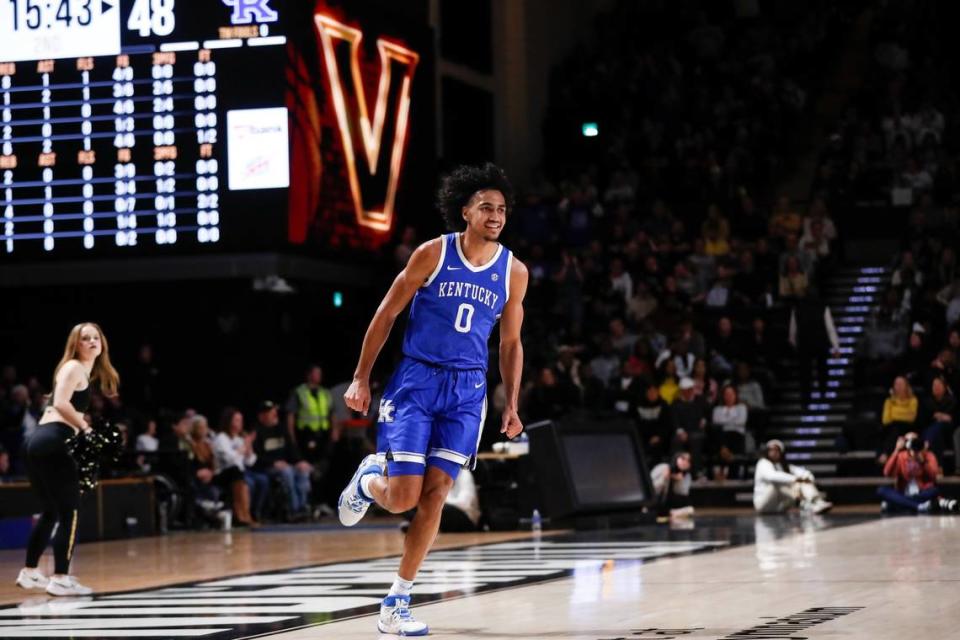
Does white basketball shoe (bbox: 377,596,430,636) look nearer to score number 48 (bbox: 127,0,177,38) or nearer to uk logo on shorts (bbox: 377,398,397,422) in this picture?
uk logo on shorts (bbox: 377,398,397,422)

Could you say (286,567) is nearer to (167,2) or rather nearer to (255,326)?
(167,2)

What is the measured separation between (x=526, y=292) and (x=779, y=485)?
451cm

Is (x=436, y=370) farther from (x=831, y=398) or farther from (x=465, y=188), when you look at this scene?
(x=831, y=398)

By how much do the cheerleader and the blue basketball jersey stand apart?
3.52 m

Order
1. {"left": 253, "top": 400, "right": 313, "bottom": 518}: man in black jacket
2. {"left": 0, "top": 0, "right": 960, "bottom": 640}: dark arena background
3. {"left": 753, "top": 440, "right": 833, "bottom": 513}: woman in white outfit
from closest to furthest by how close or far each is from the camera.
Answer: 1. {"left": 0, "top": 0, "right": 960, "bottom": 640}: dark arena background
2. {"left": 753, "top": 440, "right": 833, "bottom": 513}: woman in white outfit
3. {"left": 253, "top": 400, "right": 313, "bottom": 518}: man in black jacket

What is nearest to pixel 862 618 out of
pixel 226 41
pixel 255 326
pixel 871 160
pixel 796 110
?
pixel 226 41

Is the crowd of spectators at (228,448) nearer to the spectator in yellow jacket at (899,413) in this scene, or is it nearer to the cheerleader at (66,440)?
the spectator in yellow jacket at (899,413)

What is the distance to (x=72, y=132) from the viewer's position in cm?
1795

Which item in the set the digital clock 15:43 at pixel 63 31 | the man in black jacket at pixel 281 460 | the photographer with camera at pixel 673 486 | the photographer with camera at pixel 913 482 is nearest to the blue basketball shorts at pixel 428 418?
the photographer with camera at pixel 673 486

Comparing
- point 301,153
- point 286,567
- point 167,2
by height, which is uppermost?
point 167,2

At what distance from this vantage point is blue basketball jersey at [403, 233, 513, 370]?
23.0ft

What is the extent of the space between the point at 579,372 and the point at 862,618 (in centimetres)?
1332

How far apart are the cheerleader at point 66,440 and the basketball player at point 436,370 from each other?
11.3 feet

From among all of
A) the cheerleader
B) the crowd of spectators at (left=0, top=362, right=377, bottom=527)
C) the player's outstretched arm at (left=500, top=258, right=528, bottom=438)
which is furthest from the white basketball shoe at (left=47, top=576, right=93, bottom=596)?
the crowd of spectators at (left=0, top=362, right=377, bottom=527)
